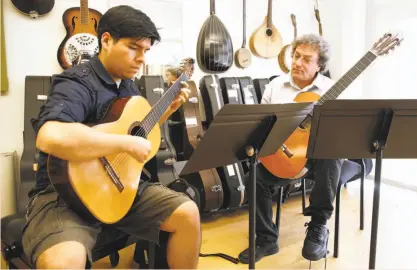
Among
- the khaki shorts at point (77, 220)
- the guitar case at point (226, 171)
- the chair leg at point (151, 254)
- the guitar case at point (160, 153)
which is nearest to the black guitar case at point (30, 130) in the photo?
the guitar case at point (160, 153)

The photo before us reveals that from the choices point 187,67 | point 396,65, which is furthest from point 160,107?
point 396,65

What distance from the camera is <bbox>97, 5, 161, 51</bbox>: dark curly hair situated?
138cm

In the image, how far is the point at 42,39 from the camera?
249cm

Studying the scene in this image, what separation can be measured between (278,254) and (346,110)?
116cm

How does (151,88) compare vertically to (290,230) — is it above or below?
above

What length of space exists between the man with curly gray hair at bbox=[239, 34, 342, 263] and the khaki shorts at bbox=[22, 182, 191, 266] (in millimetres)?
852

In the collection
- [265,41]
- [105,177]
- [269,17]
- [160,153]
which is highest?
[269,17]

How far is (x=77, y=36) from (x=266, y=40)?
1.73 metres

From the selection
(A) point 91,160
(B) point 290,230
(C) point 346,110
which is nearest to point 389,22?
(B) point 290,230

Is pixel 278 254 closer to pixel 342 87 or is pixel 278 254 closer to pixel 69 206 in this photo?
pixel 342 87

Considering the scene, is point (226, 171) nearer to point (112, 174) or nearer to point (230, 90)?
point (230, 90)

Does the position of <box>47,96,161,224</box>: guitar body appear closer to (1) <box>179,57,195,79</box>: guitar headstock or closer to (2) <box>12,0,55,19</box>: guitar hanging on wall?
(1) <box>179,57,195,79</box>: guitar headstock

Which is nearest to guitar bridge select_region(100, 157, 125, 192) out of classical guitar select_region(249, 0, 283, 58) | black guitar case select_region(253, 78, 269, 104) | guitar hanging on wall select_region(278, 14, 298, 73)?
black guitar case select_region(253, 78, 269, 104)

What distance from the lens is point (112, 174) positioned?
1.30 meters
